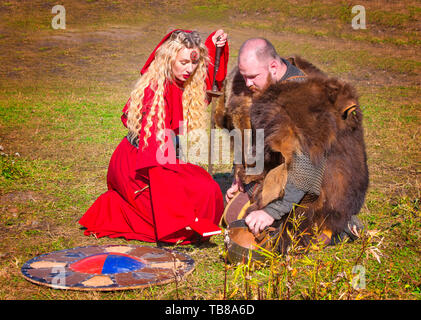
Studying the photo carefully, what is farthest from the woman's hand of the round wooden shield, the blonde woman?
the round wooden shield

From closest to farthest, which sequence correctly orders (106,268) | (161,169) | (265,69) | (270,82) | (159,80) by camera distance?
(106,268), (270,82), (265,69), (161,169), (159,80)

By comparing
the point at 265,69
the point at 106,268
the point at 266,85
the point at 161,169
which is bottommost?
the point at 106,268

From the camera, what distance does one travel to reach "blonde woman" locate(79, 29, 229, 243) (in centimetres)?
434

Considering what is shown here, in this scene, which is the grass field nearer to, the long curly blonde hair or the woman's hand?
the long curly blonde hair

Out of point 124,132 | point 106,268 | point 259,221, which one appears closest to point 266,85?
point 259,221

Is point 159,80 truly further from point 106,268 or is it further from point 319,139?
point 106,268

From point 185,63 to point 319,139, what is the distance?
1681 mm

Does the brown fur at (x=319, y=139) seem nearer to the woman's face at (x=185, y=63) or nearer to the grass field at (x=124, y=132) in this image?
the grass field at (x=124, y=132)

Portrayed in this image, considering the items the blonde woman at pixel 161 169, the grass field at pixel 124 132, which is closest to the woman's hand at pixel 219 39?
the blonde woman at pixel 161 169

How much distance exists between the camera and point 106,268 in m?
3.52

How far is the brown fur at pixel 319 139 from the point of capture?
3619 millimetres

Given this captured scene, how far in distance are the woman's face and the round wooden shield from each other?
5.71 feet
